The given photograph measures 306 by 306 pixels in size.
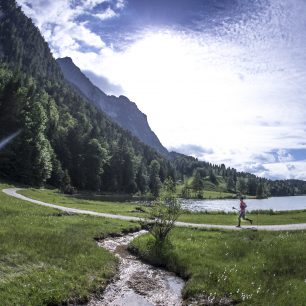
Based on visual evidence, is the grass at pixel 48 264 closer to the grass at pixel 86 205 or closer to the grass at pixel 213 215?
the grass at pixel 213 215

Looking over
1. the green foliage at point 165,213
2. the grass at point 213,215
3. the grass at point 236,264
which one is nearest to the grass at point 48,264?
the grass at point 236,264

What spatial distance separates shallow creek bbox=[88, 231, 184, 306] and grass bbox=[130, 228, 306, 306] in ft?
2.43

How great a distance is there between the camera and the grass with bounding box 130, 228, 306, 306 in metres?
18.4

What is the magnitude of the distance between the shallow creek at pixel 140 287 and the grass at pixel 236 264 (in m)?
0.74

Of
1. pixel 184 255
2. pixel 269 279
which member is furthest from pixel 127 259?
pixel 269 279

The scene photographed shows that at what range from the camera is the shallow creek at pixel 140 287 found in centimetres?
1884

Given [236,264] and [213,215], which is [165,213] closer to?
[236,264]

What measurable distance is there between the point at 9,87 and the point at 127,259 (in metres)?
84.2

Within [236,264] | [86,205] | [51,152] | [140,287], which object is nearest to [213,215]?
[86,205]

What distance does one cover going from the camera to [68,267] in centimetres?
2095

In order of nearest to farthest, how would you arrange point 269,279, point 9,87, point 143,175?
point 269,279 → point 9,87 → point 143,175

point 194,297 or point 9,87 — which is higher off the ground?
point 9,87

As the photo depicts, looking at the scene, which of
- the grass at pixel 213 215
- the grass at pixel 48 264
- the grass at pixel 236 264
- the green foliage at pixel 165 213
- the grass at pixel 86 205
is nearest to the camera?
the grass at pixel 48 264

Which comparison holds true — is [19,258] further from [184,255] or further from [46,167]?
[46,167]
